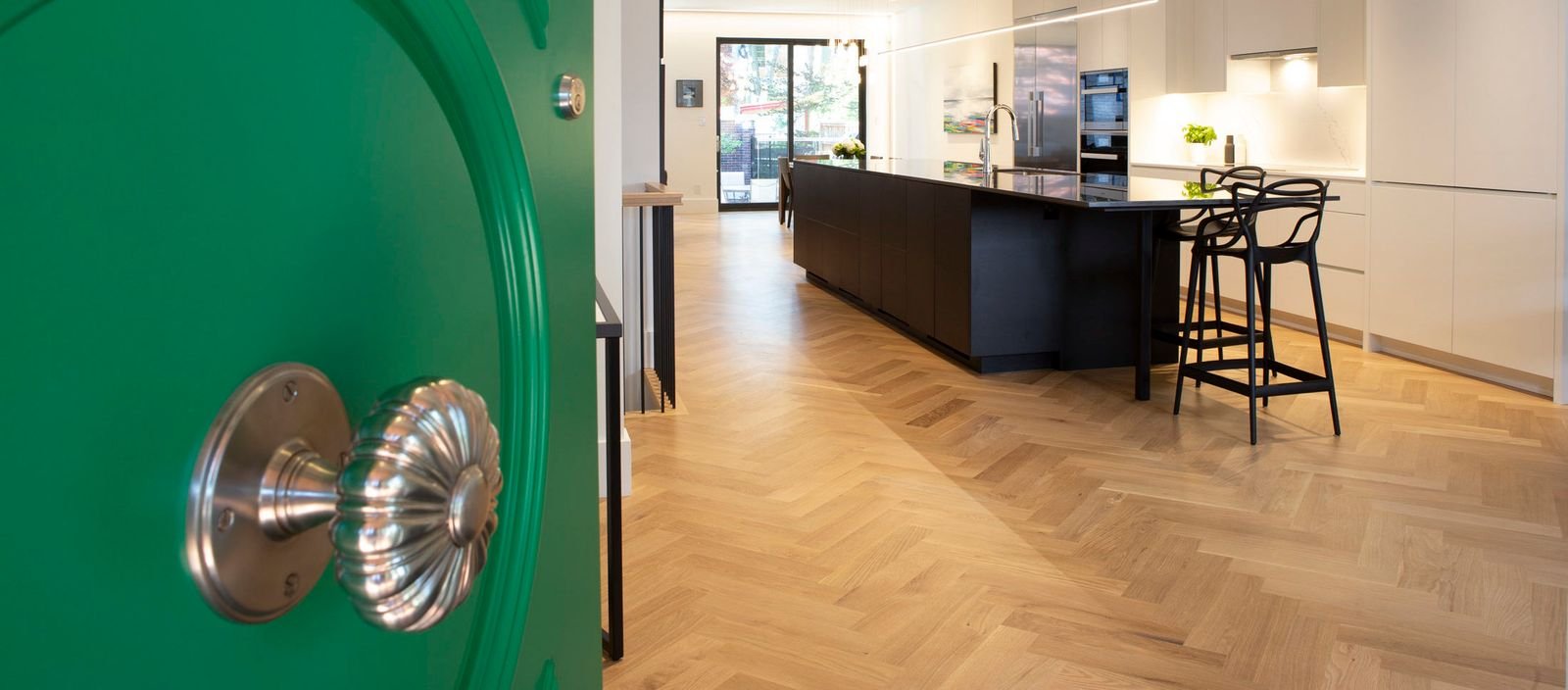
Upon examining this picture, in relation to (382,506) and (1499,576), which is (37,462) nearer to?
(382,506)

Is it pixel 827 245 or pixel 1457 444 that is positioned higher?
pixel 827 245

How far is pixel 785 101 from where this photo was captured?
15.9 m

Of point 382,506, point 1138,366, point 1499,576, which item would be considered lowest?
point 1499,576

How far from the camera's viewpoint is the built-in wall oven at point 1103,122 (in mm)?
8523

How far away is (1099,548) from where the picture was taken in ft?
10.2

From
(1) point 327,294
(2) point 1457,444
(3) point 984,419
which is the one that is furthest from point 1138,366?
(1) point 327,294

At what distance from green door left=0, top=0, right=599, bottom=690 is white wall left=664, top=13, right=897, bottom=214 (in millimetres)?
14957

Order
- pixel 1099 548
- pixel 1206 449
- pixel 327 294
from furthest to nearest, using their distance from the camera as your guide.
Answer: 1. pixel 1206 449
2. pixel 1099 548
3. pixel 327 294

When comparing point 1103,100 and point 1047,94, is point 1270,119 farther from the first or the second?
point 1047,94

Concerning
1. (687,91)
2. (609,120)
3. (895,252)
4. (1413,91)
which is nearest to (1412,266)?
(1413,91)

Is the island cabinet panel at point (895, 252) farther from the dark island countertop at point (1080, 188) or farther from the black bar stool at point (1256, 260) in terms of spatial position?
the black bar stool at point (1256, 260)

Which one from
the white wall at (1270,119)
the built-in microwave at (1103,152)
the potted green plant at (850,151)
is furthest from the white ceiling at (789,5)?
the white wall at (1270,119)

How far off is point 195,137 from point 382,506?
9 cm

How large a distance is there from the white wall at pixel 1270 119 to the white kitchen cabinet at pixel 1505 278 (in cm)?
163
